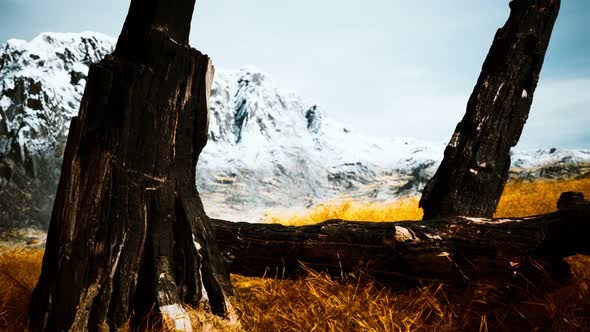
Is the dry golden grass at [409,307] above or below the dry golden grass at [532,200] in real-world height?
below

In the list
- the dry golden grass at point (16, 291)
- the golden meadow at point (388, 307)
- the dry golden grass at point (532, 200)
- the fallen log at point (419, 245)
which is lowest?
the dry golden grass at point (16, 291)

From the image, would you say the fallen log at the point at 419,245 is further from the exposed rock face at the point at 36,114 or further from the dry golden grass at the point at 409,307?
the exposed rock face at the point at 36,114

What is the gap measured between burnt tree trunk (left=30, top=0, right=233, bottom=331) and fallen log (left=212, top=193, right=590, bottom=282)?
0.34 meters

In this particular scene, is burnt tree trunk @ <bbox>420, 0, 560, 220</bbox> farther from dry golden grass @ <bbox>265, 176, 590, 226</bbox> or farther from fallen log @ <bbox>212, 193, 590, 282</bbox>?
dry golden grass @ <bbox>265, 176, 590, 226</bbox>

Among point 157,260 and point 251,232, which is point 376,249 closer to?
point 251,232

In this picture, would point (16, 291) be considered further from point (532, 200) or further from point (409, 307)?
point (532, 200)

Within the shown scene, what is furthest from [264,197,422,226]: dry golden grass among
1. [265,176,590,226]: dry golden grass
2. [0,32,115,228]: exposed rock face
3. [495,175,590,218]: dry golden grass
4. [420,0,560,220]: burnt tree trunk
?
[0,32,115,228]: exposed rock face

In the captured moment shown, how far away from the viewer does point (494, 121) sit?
3.30 meters

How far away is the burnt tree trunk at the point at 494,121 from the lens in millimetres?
3252

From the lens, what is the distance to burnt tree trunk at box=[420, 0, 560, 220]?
325 centimetres

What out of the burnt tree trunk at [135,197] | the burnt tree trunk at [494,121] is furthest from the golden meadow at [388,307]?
the burnt tree trunk at [494,121]

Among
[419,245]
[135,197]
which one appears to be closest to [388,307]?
[419,245]

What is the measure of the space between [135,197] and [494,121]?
2693 mm

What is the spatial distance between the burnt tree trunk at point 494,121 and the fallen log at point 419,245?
804 mm
